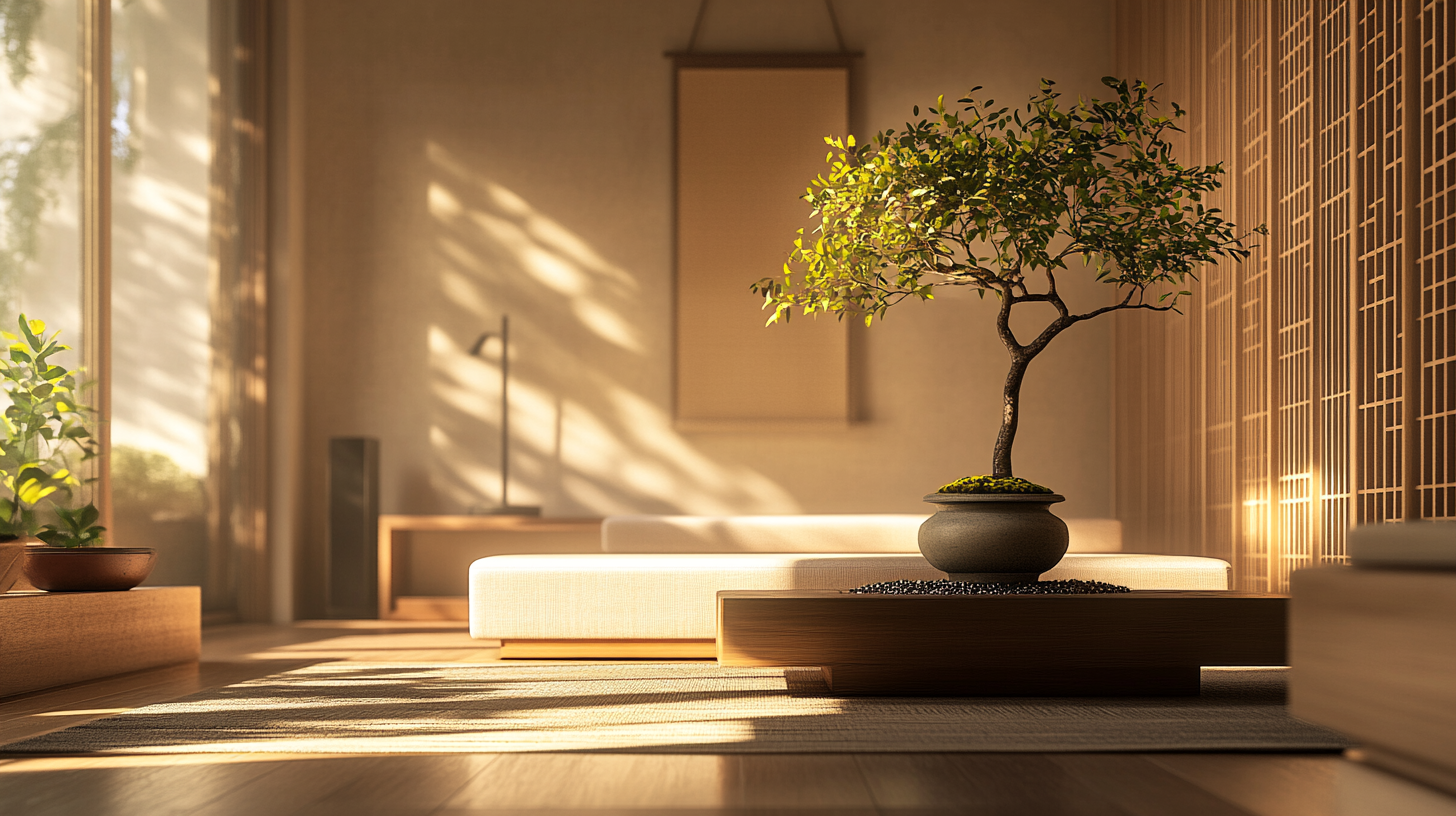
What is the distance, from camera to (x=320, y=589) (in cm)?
564

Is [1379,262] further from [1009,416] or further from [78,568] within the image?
[78,568]

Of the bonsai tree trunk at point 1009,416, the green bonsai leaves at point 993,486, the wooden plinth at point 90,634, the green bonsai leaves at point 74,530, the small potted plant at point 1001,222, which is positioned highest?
the small potted plant at point 1001,222

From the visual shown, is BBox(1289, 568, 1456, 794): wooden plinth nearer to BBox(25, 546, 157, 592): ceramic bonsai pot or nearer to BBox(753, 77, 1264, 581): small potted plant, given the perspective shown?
BBox(753, 77, 1264, 581): small potted plant

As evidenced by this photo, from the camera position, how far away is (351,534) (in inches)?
206

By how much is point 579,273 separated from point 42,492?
118 inches

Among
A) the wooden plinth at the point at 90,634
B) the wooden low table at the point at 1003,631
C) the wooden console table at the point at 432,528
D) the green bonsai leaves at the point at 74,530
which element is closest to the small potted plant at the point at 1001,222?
the wooden low table at the point at 1003,631

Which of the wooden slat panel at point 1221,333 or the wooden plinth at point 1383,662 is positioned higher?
the wooden slat panel at point 1221,333

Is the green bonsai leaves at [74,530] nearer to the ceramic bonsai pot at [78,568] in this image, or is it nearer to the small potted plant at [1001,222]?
the ceramic bonsai pot at [78,568]

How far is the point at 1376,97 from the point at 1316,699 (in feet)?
7.39

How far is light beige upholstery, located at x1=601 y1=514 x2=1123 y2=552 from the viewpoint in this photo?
14.4ft

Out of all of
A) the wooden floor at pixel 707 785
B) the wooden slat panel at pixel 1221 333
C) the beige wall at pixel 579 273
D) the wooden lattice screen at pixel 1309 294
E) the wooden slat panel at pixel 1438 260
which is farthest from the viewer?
the beige wall at pixel 579 273

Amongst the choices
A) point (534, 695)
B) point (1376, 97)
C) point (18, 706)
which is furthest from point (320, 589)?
point (1376, 97)

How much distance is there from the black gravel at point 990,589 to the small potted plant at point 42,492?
2.12 metres

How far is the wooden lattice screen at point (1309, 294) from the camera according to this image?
300 cm
